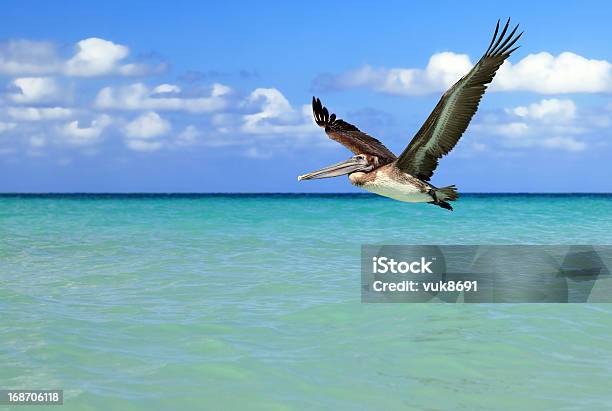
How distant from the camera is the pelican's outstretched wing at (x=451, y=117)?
6391 mm

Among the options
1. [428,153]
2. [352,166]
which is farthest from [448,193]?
[352,166]

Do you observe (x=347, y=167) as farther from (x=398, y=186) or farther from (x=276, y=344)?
(x=276, y=344)

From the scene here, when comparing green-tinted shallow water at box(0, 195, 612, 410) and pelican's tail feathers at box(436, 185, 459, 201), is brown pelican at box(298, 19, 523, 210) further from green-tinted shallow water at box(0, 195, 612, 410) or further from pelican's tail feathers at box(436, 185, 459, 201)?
green-tinted shallow water at box(0, 195, 612, 410)

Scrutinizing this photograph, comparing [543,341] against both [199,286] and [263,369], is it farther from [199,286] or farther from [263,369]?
[199,286]

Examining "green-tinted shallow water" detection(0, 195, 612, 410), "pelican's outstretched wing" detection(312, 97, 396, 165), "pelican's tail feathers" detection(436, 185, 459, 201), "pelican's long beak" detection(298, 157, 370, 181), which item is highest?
"pelican's outstretched wing" detection(312, 97, 396, 165)

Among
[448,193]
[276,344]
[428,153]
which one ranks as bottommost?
[276,344]

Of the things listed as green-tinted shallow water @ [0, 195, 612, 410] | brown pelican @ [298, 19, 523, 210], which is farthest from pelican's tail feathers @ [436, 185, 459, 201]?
green-tinted shallow water @ [0, 195, 612, 410]

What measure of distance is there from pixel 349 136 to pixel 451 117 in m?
2.17

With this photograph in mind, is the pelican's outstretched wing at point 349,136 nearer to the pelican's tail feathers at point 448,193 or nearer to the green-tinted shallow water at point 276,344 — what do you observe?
the pelican's tail feathers at point 448,193

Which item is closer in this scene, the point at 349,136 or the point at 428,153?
the point at 428,153

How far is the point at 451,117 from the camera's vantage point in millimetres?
6781

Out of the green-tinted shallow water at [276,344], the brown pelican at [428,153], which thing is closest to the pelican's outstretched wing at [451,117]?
the brown pelican at [428,153]

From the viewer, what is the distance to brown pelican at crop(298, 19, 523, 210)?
6422 mm

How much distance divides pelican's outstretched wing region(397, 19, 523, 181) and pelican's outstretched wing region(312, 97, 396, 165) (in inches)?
19.9
